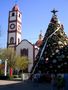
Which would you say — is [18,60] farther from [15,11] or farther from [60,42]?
[60,42]

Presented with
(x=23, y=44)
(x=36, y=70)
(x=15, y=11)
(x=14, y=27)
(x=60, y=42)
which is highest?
(x=15, y=11)

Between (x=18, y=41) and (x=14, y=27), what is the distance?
396 centimetres

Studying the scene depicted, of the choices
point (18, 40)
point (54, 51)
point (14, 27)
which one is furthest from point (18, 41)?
point (54, 51)

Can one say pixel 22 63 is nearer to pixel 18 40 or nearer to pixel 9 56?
pixel 9 56

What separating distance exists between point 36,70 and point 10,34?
142 ft

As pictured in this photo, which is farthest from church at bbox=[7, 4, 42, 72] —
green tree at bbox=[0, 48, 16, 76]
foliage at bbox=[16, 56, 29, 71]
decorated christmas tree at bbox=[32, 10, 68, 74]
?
decorated christmas tree at bbox=[32, 10, 68, 74]

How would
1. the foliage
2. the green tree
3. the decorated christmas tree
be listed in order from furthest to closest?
the foliage, the green tree, the decorated christmas tree

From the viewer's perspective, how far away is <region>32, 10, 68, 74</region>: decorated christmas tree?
2842 centimetres

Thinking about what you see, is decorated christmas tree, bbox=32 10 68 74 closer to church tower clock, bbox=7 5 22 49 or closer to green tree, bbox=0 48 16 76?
green tree, bbox=0 48 16 76

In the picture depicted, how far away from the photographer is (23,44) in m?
67.6

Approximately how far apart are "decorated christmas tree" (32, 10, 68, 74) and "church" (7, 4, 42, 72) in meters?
33.3

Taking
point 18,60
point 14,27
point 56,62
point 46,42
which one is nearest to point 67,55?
point 56,62

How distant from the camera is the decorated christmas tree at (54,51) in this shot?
2842 centimetres

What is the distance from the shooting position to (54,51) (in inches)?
1167
